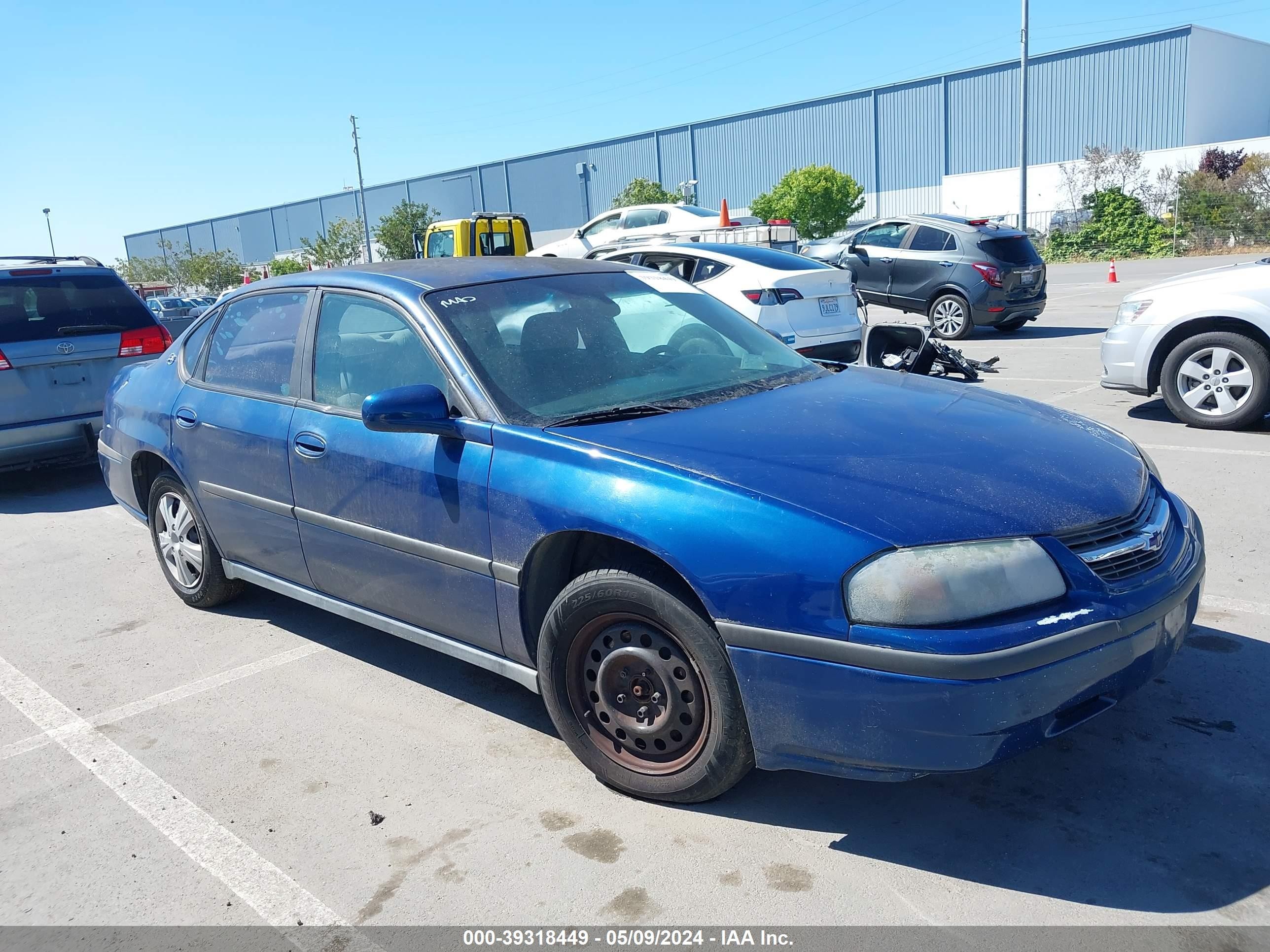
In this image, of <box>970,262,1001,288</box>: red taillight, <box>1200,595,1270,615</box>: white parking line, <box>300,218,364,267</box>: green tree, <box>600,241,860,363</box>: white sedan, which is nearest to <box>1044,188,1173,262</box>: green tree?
<box>970,262,1001,288</box>: red taillight

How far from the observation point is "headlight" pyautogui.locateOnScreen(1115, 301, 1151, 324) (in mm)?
7660

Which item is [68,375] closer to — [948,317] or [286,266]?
[948,317]

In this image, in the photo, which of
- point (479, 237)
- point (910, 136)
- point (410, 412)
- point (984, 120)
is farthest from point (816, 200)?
point (410, 412)

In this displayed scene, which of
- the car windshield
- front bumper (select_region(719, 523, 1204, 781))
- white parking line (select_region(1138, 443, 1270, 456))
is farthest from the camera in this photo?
white parking line (select_region(1138, 443, 1270, 456))

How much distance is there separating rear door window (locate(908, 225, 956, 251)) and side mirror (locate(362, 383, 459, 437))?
1180 centimetres

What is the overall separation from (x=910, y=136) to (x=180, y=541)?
189 ft

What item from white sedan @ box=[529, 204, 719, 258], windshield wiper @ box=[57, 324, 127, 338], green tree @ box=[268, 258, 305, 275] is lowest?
windshield wiper @ box=[57, 324, 127, 338]

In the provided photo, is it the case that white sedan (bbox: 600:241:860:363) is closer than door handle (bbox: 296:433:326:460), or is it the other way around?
door handle (bbox: 296:433:326:460)

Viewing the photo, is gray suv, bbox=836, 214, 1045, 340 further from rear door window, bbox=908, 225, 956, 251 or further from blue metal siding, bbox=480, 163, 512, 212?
blue metal siding, bbox=480, 163, 512, 212

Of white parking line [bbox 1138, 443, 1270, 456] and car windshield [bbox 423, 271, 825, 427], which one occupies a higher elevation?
car windshield [bbox 423, 271, 825, 427]

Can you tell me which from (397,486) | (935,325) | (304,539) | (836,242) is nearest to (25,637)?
(304,539)

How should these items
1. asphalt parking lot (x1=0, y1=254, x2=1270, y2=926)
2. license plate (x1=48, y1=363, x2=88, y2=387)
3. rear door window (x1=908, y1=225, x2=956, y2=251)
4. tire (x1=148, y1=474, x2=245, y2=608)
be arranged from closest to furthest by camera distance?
A: asphalt parking lot (x1=0, y1=254, x2=1270, y2=926), tire (x1=148, y1=474, x2=245, y2=608), license plate (x1=48, y1=363, x2=88, y2=387), rear door window (x1=908, y1=225, x2=956, y2=251)

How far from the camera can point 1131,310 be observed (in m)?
7.75

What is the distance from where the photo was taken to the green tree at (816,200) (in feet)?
157
